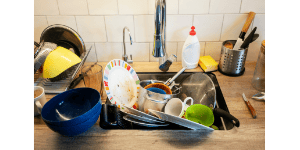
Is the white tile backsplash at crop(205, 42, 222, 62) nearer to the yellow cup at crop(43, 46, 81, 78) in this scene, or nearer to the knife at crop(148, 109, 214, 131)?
the knife at crop(148, 109, 214, 131)

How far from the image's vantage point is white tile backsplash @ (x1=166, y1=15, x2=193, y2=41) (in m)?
0.99

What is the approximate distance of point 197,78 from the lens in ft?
2.97

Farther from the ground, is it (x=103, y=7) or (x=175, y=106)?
(x=103, y=7)

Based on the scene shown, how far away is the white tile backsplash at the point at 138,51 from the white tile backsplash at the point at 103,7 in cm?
20

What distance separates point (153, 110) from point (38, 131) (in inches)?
15.8

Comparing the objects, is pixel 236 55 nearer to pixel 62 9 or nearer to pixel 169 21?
pixel 169 21

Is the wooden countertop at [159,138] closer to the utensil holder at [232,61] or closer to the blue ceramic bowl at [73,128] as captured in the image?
the blue ceramic bowl at [73,128]

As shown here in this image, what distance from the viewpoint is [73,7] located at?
981mm

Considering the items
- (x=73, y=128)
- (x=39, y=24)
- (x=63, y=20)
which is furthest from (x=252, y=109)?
(x=39, y=24)

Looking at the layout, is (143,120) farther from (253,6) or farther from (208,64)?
(253,6)

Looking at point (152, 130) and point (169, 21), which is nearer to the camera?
point (152, 130)

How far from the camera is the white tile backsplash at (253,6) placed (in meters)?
0.94

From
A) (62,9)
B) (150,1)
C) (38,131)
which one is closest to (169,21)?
(150,1)

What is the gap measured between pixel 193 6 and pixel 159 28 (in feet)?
0.80
